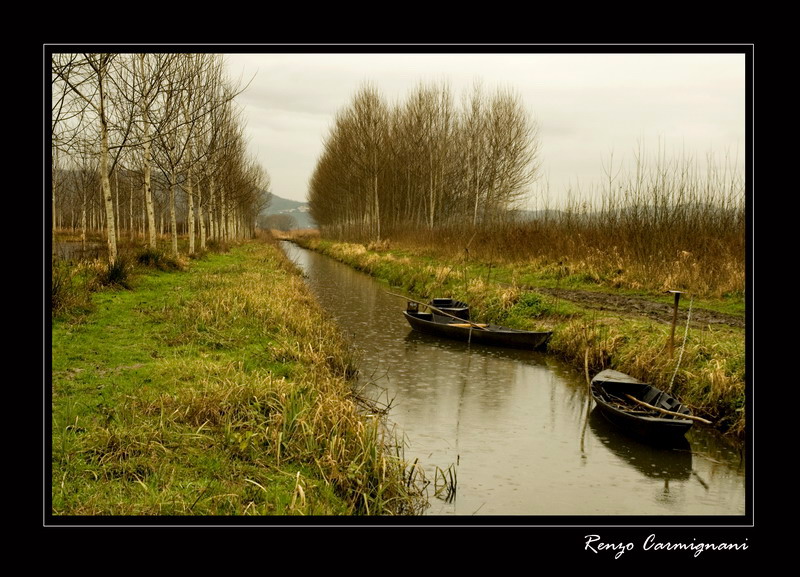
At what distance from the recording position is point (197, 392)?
6234 millimetres

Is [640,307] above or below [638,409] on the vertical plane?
above

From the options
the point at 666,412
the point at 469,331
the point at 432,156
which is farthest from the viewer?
the point at 432,156

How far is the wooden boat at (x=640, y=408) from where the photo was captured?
279 inches

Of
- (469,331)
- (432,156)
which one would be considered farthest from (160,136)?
(432,156)

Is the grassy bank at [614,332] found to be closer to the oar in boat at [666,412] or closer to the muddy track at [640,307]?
the muddy track at [640,307]

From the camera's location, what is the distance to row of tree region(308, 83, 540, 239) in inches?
1422

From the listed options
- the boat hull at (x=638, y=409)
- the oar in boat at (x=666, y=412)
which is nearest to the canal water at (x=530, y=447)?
the boat hull at (x=638, y=409)

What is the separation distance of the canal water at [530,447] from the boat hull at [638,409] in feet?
0.69

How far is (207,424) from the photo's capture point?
575 cm

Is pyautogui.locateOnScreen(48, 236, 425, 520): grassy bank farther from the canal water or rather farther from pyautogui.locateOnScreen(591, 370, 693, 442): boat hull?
pyautogui.locateOnScreen(591, 370, 693, 442): boat hull

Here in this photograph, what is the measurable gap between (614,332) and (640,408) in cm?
280

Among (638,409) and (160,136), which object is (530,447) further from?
(160,136)

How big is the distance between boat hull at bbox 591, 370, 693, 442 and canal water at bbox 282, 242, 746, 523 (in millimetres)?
210

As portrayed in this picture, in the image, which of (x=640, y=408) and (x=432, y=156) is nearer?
(x=640, y=408)
